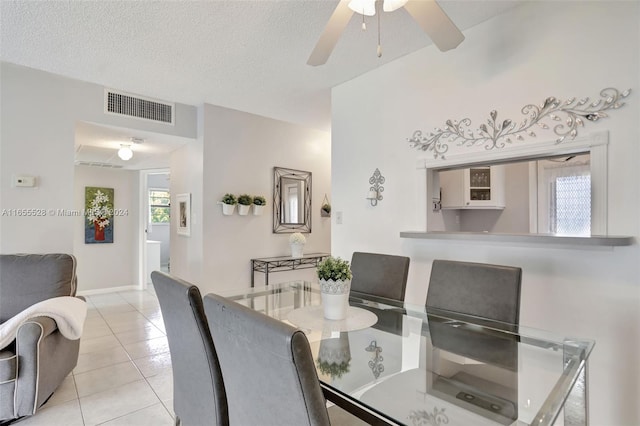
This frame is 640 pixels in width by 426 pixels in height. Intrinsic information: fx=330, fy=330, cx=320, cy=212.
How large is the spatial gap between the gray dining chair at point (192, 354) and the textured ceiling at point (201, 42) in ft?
5.90

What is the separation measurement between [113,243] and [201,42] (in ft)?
14.2

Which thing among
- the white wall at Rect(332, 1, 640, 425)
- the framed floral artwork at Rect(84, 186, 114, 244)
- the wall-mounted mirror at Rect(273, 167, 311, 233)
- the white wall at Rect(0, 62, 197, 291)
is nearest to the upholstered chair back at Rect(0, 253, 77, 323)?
the white wall at Rect(0, 62, 197, 291)

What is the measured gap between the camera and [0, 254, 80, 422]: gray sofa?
1908mm

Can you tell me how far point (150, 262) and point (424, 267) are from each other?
16.5ft

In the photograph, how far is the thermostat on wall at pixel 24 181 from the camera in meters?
2.89

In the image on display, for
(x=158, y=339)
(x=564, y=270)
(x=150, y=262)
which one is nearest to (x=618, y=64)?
(x=564, y=270)

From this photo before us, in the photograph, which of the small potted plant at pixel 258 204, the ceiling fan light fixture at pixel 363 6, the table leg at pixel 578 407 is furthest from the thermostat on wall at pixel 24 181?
the table leg at pixel 578 407

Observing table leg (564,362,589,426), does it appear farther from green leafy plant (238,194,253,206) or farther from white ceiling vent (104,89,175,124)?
white ceiling vent (104,89,175,124)

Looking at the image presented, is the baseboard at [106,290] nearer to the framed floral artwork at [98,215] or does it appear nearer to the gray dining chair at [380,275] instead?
the framed floral artwork at [98,215]

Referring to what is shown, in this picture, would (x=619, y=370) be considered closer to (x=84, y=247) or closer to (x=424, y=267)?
(x=424, y=267)

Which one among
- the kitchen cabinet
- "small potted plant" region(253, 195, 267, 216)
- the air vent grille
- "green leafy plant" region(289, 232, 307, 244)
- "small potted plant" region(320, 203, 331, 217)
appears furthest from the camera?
the air vent grille

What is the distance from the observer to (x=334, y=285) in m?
1.67

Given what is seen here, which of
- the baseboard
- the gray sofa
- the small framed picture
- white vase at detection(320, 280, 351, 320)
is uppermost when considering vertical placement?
the small framed picture

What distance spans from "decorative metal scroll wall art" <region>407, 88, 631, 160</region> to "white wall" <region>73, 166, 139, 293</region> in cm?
506
